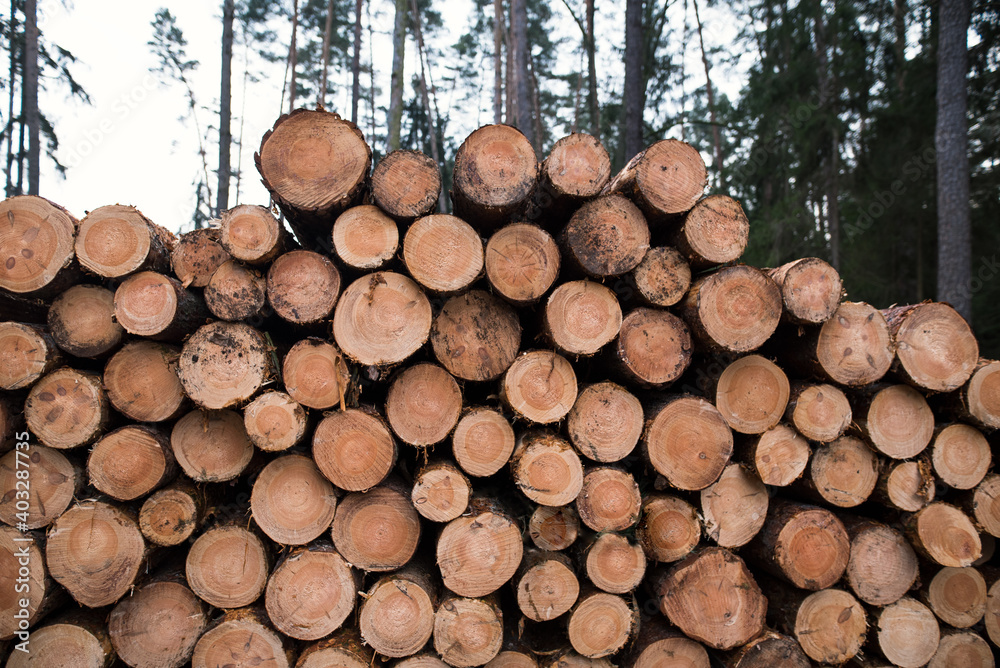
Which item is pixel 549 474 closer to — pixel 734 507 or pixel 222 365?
pixel 734 507

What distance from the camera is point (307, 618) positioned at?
90.9 inches

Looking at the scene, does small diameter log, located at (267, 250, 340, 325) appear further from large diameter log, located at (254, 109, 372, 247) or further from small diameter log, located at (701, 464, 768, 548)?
small diameter log, located at (701, 464, 768, 548)

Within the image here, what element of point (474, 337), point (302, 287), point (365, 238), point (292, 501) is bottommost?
point (292, 501)

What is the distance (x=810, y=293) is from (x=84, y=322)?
3581 mm

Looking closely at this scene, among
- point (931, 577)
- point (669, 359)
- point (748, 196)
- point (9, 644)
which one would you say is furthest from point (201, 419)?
Answer: point (748, 196)

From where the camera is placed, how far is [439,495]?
2295 mm

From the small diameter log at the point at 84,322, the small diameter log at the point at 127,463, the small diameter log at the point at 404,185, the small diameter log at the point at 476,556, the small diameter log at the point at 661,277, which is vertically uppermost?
the small diameter log at the point at 404,185

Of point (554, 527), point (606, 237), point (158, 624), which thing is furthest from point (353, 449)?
point (606, 237)

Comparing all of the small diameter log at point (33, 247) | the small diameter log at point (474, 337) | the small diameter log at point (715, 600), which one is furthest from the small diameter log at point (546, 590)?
the small diameter log at point (33, 247)

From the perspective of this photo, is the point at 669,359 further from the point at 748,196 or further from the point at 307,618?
the point at 748,196

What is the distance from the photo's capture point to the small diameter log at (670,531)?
2.48m

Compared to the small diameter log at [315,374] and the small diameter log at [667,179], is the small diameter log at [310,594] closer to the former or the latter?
the small diameter log at [315,374]

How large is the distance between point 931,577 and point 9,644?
4.74 metres

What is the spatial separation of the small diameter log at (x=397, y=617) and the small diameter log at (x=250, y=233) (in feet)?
5.32
